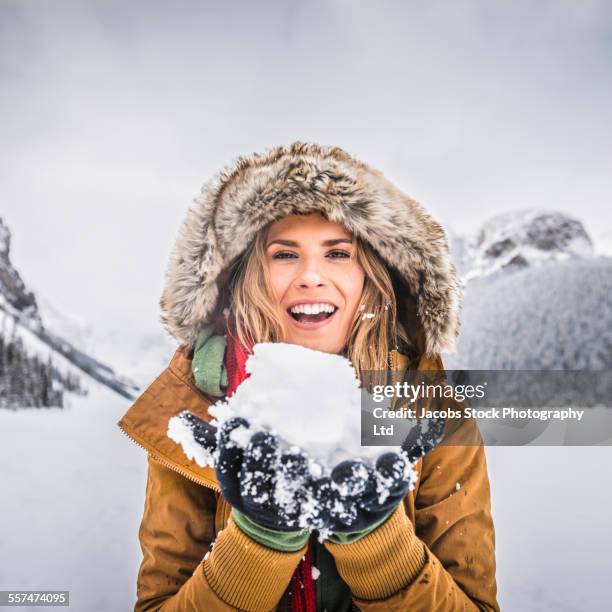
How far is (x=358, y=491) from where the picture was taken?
63cm

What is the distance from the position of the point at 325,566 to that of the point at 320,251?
674 mm

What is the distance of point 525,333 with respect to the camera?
194cm

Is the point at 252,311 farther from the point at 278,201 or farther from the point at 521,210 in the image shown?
the point at 521,210

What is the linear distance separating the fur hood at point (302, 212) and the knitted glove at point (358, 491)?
46 cm

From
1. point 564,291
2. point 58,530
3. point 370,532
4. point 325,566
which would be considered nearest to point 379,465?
point 370,532

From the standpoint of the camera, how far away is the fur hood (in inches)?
39.7

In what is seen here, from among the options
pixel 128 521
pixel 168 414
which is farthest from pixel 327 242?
pixel 128 521

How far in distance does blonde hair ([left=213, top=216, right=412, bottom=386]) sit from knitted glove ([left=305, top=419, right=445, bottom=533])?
1.30ft

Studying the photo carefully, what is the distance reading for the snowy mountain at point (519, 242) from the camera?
2514mm

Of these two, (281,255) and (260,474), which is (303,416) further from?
(281,255)

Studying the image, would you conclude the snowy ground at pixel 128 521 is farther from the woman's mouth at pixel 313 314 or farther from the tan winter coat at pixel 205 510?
the woman's mouth at pixel 313 314

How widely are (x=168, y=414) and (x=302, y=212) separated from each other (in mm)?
535

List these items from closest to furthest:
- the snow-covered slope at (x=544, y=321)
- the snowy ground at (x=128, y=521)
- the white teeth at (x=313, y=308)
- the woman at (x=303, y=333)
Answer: the woman at (x=303, y=333) → the white teeth at (x=313, y=308) → the snowy ground at (x=128, y=521) → the snow-covered slope at (x=544, y=321)

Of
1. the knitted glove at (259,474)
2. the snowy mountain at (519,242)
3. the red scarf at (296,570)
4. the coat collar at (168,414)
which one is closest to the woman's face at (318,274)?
the red scarf at (296,570)
